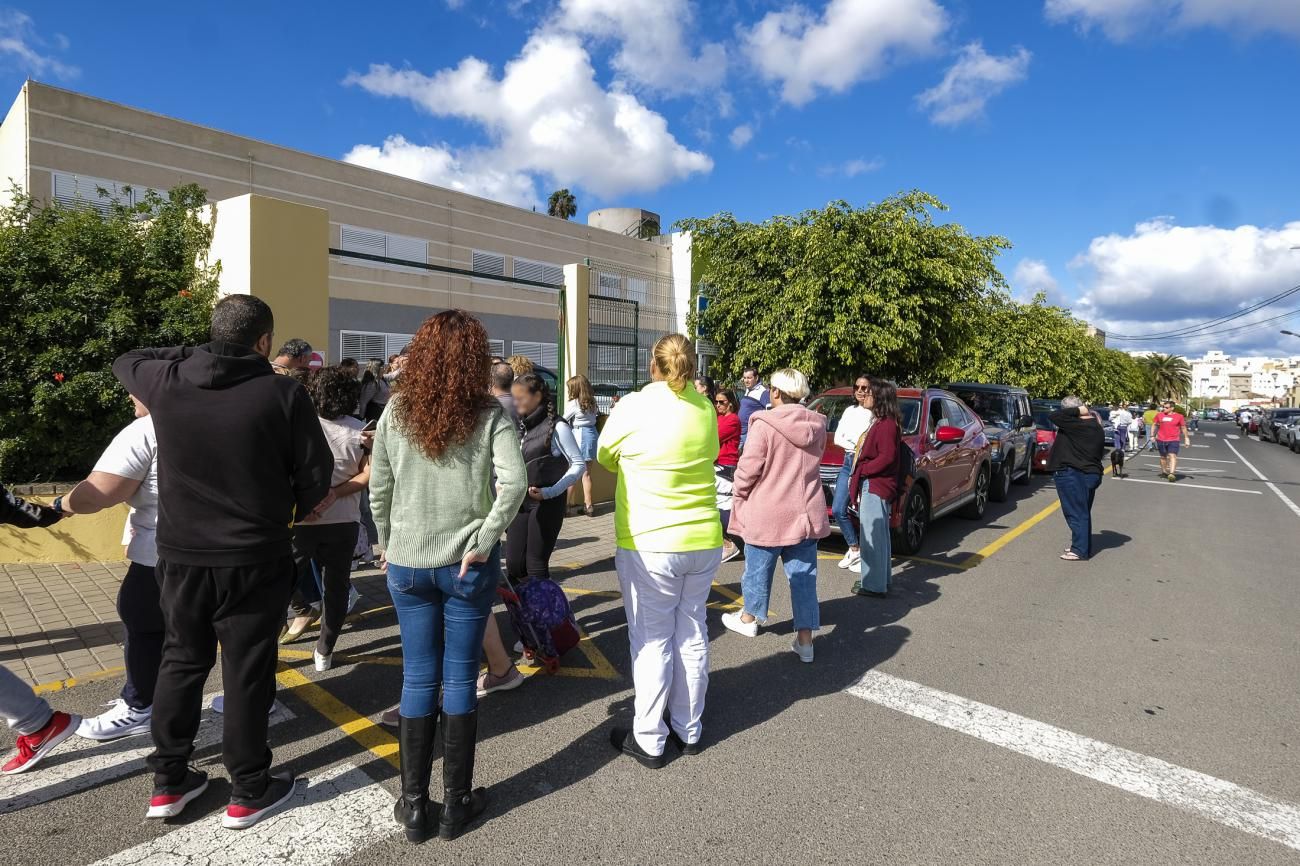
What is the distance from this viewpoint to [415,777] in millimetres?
2809

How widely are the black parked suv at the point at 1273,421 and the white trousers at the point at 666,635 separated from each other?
142ft

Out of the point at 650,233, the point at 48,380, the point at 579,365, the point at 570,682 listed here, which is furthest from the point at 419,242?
the point at 570,682

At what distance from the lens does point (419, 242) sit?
22375 millimetres

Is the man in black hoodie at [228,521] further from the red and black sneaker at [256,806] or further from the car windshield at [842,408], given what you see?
the car windshield at [842,408]

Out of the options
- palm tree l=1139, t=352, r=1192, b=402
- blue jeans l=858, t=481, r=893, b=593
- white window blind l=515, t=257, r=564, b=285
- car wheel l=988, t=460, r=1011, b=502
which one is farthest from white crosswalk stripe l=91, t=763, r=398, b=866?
palm tree l=1139, t=352, r=1192, b=402

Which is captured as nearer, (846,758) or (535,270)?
(846,758)

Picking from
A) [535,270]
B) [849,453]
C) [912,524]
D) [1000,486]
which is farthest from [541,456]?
Result: [535,270]

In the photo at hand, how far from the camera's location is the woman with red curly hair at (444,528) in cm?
276

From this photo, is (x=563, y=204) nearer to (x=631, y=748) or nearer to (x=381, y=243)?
(x=381, y=243)

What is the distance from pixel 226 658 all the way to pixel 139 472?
95 cm

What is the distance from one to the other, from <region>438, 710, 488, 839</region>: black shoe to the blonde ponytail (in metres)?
1.60

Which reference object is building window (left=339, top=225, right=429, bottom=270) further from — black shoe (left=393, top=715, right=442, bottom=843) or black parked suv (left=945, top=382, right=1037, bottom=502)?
black shoe (left=393, top=715, right=442, bottom=843)

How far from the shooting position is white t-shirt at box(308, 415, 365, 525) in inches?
162

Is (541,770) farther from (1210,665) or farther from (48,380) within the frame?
(48,380)
